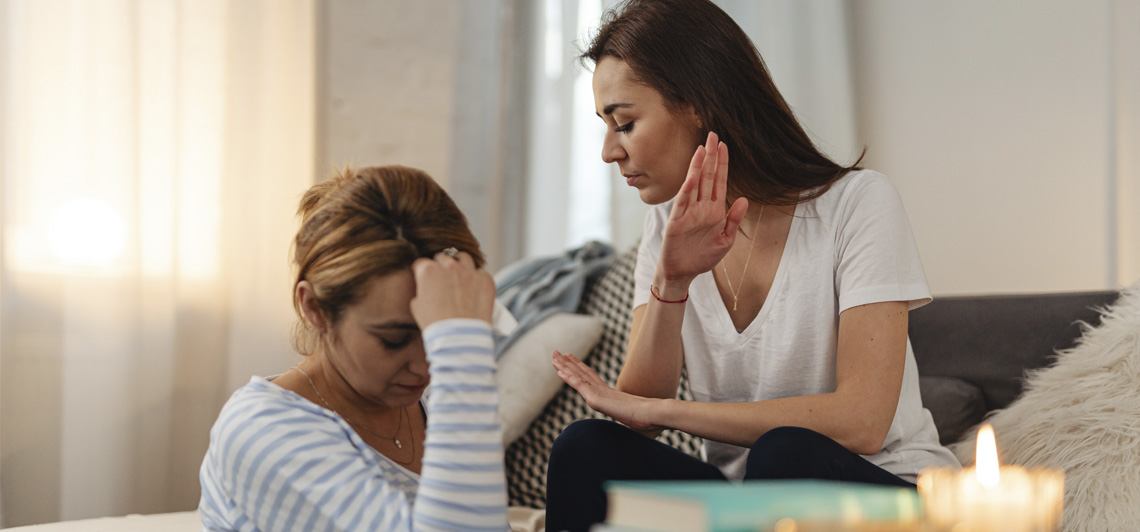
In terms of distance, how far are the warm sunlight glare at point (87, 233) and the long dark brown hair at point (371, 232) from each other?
1294mm

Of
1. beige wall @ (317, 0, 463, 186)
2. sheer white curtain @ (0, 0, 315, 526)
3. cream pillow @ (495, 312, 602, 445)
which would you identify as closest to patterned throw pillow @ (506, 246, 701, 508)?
cream pillow @ (495, 312, 602, 445)

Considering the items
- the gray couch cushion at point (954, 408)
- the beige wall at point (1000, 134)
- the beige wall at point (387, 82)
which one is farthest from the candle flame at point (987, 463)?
the beige wall at point (387, 82)

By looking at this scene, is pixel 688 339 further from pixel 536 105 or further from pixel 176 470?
pixel 536 105

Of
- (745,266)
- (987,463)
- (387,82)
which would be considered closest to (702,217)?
(745,266)

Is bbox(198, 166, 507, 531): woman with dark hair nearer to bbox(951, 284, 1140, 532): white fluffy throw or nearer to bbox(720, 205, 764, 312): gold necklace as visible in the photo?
bbox(720, 205, 764, 312): gold necklace

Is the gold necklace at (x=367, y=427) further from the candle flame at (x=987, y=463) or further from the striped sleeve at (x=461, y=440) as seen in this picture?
the candle flame at (x=987, y=463)

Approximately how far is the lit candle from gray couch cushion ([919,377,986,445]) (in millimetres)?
1078

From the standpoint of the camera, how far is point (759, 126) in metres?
1.21

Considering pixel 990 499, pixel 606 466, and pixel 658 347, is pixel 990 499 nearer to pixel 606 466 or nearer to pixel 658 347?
pixel 606 466

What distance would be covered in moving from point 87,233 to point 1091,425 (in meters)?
2.04

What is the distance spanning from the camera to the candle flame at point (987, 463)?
1.59 feet

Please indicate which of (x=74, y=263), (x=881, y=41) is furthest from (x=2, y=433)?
(x=881, y=41)

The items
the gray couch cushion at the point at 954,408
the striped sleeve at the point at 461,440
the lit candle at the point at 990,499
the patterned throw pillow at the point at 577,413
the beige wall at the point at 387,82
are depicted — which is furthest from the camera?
the beige wall at the point at 387,82

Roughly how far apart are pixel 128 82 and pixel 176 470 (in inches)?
37.3
